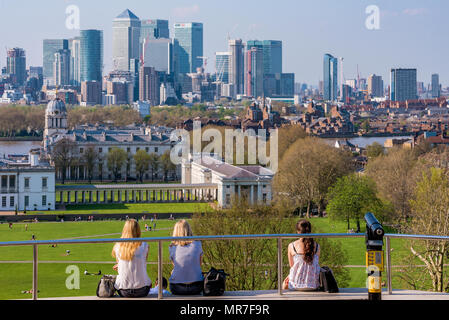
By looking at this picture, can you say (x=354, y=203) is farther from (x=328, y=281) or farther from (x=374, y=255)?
(x=374, y=255)

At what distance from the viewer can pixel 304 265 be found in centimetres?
530

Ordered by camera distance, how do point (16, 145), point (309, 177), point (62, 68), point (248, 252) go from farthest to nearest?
point (62, 68), point (16, 145), point (309, 177), point (248, 252)

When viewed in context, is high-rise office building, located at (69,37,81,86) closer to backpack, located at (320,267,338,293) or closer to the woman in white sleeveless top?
the woman in white sleeveless top

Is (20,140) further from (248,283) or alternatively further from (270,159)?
(248,283)

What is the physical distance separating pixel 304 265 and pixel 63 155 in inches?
1912

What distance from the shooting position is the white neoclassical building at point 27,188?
40062mm

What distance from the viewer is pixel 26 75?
185000 mm

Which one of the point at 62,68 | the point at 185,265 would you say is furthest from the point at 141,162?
the point at 62,68

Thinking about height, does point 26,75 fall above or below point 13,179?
above

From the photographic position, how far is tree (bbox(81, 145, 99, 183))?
52.1 metres

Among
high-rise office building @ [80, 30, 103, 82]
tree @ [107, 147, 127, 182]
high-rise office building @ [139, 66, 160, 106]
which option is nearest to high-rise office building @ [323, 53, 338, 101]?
high-rise office building @ [139, 66, 160, 106]

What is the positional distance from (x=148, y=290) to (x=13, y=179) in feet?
122

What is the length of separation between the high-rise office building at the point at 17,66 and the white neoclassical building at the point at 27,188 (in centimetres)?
13690
